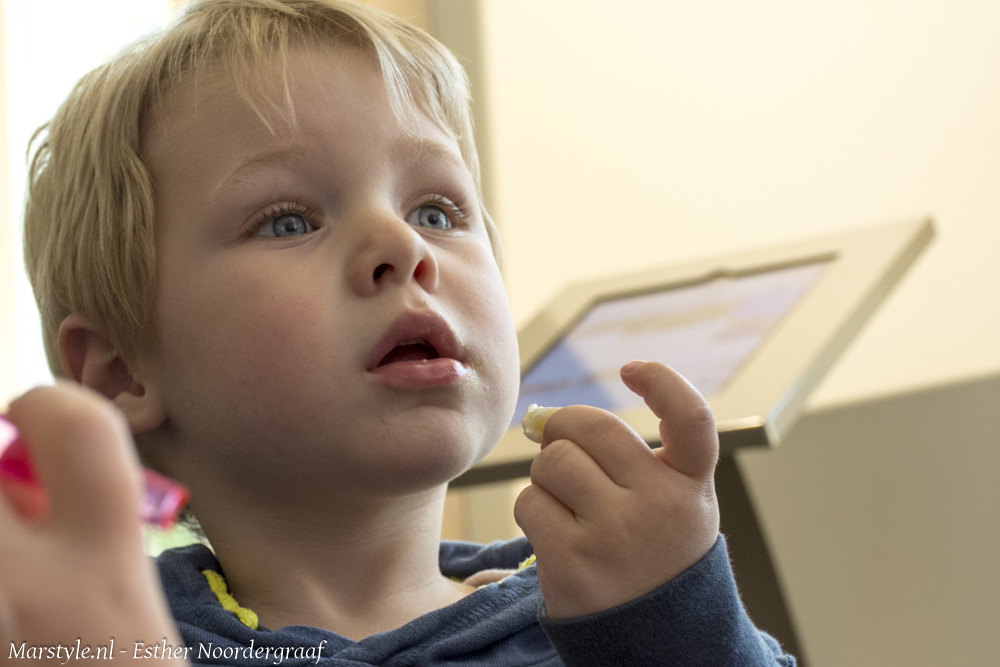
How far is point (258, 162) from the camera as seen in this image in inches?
26.9

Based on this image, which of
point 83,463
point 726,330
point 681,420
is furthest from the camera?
point 726,330

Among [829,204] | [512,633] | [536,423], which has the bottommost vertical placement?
[829,204]

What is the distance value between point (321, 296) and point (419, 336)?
0.07 meters

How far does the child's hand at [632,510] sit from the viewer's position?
1.85ft

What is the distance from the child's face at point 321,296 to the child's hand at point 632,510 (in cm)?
9

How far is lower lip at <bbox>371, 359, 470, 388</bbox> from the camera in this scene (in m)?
0.62

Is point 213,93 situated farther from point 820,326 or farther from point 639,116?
point 639,116

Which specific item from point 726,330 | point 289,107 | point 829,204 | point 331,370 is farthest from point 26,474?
point 829,204

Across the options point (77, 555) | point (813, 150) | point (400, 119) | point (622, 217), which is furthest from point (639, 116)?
point (77, 555)

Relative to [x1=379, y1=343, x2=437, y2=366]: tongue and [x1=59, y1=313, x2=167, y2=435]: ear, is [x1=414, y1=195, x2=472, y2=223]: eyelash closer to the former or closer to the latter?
[x1=379, y1=343, x2=437, y2=366]: tongue

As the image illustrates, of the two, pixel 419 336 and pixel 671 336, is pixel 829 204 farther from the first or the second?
pixel 419 336

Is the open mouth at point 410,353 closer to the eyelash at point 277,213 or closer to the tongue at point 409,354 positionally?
the tongue at point 409,354

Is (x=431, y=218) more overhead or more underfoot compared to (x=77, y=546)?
more underfoot

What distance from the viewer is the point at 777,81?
5.94 ft
